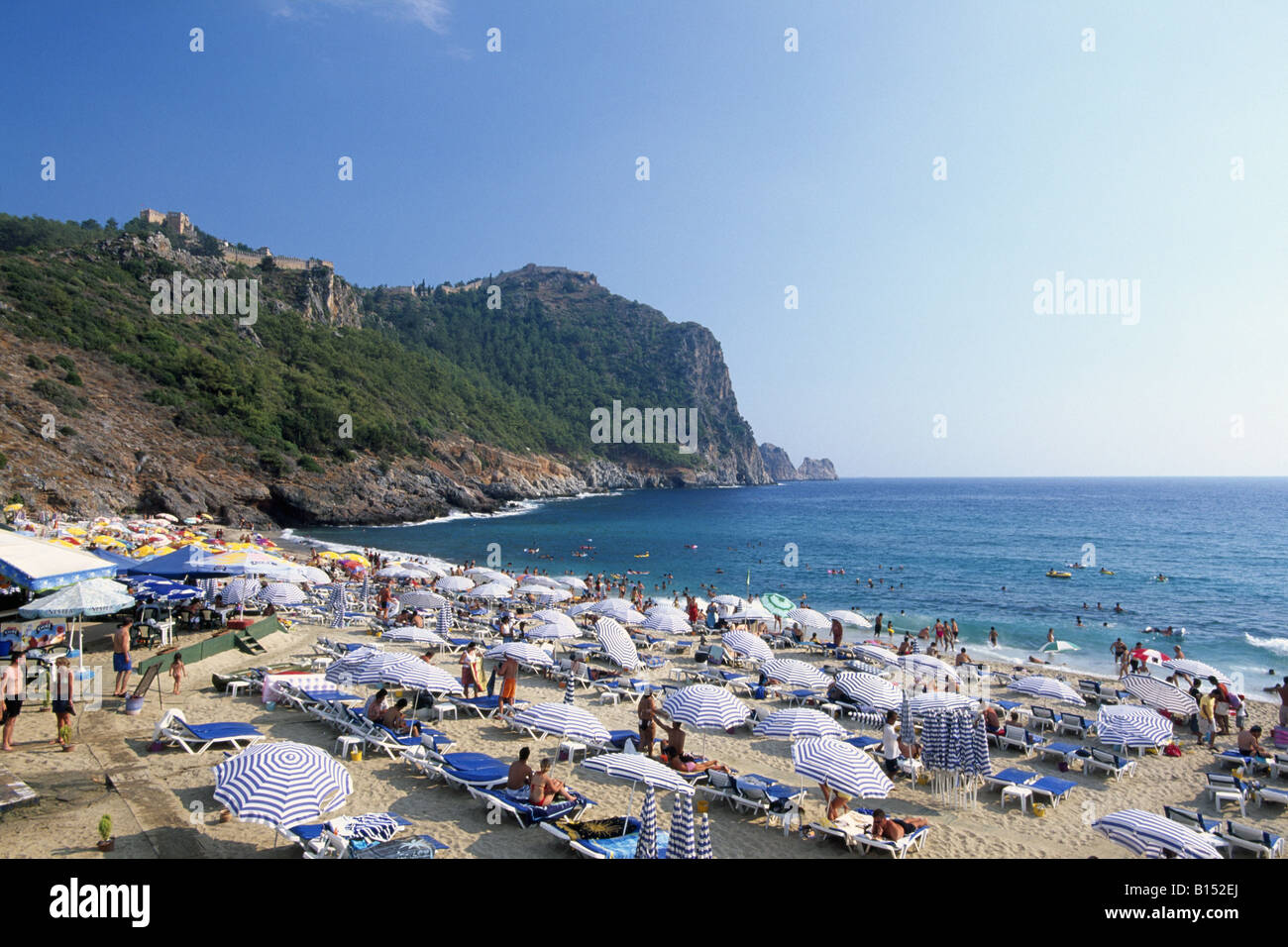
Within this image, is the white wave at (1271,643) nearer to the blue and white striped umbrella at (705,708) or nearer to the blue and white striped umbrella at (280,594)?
the blue and white striped umbrella at (705,708)

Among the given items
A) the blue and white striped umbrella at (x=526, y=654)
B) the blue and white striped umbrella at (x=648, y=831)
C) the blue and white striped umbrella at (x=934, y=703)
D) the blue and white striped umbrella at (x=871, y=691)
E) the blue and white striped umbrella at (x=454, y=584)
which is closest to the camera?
the blue and white striped umbrella at (x=648, y=831)

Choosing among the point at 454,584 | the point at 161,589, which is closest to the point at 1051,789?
the point at 161,589

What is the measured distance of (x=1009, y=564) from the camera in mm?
52125

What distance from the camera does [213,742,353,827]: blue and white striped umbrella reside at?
663 cm

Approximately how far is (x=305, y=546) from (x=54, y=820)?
132ft

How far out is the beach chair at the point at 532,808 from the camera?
28.0ft

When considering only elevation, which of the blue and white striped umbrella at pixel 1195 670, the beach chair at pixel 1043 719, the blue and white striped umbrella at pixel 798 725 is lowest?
the blue and white striped umbrella at pixel 1195 670

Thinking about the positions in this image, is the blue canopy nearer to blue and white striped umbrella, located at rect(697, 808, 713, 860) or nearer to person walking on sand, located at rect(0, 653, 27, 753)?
person walking on sand, located at rect(0, 653, 27, 753)

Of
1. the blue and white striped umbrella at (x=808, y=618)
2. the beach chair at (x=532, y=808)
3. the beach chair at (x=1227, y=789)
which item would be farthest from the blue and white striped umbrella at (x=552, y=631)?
the beach chair at (x=1227, y=789)

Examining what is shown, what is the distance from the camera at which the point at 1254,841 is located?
8984 mm

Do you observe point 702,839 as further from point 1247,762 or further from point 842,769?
point 1247,762

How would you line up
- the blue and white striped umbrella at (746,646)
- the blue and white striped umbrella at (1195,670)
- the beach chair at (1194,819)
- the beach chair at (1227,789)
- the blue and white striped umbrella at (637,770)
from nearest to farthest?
1. the blue and white striped umbrella at (637,770)
2. the beach chair at (1194,819)
3. the beach chair at (1227,789)
4. the blue and white striped umbrella at (746,646)
5. the blue and white striped umbrella at (1195,670)

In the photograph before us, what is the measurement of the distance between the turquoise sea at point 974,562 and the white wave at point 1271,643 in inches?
3.2

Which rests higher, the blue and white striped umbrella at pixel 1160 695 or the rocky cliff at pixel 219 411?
the rocky cliff at pixel 219 411
